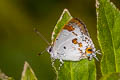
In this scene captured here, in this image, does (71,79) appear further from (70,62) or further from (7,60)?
(7,60)

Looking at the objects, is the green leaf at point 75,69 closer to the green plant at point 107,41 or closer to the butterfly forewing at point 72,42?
the green plant at point 107,41

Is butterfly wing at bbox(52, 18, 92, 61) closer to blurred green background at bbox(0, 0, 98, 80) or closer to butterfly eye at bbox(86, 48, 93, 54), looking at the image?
butterfly eye at bbox(86, 48, 93, 54)

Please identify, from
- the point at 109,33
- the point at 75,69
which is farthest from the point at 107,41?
the point at 75,69

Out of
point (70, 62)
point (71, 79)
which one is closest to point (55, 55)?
point (70, 62)

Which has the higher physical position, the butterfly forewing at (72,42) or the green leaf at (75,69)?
the butterfly forewing at (72,42)

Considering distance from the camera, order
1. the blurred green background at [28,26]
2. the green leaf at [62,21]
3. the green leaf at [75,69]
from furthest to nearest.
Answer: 1. the blurred green background at [28,26]
2. the green leaf at [62,21]
3. the green leaf at [75,69]

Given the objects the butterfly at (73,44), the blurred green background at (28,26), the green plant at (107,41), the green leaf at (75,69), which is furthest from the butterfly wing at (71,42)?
the blurred green background at (28,26)

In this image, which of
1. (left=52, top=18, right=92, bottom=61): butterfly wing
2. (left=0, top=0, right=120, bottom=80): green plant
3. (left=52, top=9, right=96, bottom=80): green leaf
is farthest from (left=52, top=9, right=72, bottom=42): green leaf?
(left=52, top=18, right=92, bottom=61): butterfly wing
